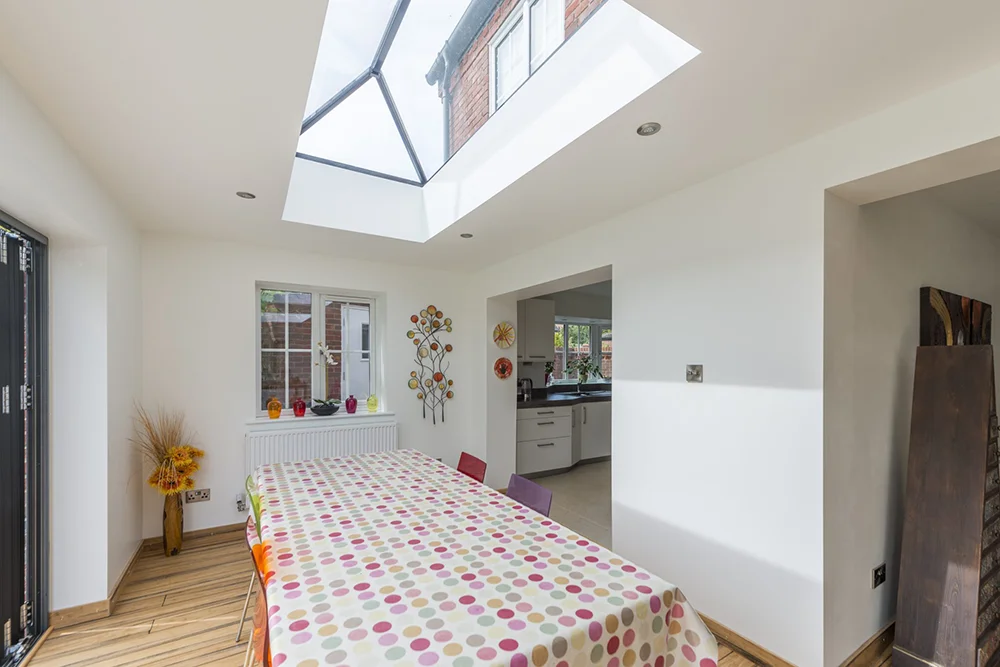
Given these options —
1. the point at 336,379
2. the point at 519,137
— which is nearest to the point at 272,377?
the point at 336,379

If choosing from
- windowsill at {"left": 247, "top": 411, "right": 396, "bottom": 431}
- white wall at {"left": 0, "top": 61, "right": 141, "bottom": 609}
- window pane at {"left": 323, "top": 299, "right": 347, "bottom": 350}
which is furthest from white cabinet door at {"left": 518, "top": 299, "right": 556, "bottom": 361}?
white wall at {"left": 0, "top": 61, "right": 141, "bottom": 609}

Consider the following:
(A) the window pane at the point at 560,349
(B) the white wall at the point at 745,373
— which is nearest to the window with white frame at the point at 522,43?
(B) the white wall at the point at 745,373

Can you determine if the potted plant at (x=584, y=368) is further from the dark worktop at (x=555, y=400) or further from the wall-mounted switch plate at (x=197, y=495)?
the wall-mounted switch plate at (x=197, y=495)

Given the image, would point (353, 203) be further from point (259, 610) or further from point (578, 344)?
point (578, 344)

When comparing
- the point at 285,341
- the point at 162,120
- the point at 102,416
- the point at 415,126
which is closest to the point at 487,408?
the point at 285,341

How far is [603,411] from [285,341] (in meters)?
3.77

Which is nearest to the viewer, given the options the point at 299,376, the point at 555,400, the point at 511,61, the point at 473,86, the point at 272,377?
the point at 511,61

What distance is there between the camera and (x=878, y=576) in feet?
6.95

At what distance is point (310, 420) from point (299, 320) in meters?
0.90

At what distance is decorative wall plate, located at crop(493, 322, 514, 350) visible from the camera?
4.42m

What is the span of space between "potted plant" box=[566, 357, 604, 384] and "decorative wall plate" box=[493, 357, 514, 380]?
7.64ft

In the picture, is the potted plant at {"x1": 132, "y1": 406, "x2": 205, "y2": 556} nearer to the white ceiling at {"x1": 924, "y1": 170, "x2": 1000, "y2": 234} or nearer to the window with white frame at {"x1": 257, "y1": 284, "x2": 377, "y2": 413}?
the window with white frame at {"x1": 257, "y1": 284, "x2": 377, "y2": 413}

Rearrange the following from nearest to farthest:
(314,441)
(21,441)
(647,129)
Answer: (647,129) < (21,441) < (314,441)

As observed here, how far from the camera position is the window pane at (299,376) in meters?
3.96
